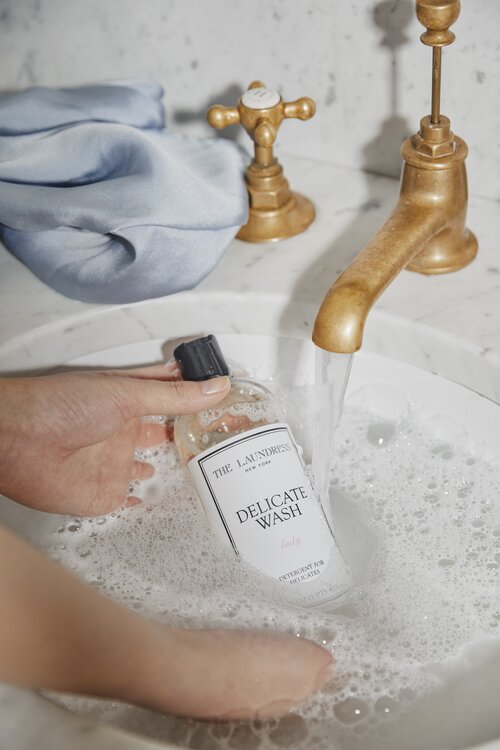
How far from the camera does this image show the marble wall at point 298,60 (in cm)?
75

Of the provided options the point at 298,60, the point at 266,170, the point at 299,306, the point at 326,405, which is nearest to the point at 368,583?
the point at 326,405

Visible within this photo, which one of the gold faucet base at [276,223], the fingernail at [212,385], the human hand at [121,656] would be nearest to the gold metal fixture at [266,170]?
the gold faucet base at [276,223]

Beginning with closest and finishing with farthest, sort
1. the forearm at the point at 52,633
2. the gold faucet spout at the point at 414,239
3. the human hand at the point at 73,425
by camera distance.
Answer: the forearm at the point at 52,633 < the gold faucet spout at the point at 414,239 < the human hand at the point at 73,425

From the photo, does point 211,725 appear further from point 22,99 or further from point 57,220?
point 22,99

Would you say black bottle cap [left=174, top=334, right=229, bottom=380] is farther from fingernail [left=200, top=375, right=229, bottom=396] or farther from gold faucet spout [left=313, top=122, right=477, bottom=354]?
gold faucet spout [left=313, top=122, right=477, bottom=354]

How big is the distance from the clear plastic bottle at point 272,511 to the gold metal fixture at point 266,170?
0.25 meters

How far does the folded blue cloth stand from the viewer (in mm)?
726

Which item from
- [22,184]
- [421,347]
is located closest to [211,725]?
[421,347]

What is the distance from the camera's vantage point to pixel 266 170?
766mm

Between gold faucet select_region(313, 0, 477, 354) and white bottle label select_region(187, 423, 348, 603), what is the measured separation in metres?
0.10

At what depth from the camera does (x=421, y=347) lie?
27.5 inches

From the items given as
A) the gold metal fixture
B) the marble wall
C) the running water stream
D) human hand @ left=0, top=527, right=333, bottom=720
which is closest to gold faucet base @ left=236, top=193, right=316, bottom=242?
the gold metal fixture

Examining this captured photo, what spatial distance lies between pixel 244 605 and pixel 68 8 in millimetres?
625

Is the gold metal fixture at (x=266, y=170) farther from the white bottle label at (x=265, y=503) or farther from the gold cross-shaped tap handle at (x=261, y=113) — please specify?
the white bottle label at (x=265, y=503)
